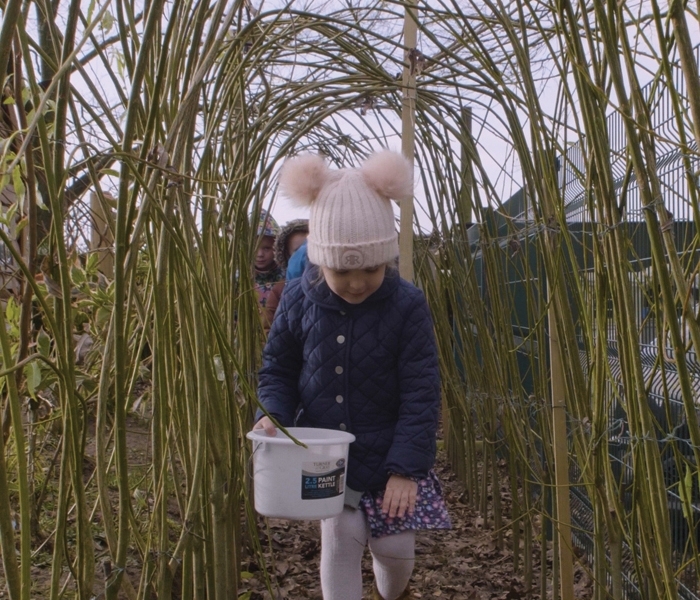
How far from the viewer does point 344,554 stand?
1.74m

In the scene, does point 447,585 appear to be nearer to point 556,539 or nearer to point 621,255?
point 556,539

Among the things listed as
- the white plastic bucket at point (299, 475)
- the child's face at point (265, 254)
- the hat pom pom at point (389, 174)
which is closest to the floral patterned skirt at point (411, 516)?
the white plastic bucket at point (299, 475)

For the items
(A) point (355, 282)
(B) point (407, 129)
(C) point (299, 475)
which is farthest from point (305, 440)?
(B) point (407, 129)

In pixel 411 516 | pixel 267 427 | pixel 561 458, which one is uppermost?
pixel 267 427

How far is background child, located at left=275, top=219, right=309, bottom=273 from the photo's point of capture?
10.6 feet

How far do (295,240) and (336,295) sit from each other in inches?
59.9

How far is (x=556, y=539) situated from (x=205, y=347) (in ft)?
3.81

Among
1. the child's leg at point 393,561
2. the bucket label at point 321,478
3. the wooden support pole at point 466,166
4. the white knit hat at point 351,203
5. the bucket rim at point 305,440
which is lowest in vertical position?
the child's leg at point 393,561

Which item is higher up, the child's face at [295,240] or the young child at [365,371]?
the child's face at [295,240]

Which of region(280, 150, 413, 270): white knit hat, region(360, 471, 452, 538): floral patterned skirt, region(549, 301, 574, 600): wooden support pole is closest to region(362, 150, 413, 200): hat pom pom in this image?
region(280, 150, 413, 270): white knit hat

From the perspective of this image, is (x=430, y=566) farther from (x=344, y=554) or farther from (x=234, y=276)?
(x=234, y=276)

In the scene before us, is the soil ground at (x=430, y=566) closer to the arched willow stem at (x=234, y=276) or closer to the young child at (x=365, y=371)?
the arched willow stem at (x=234, y=276)

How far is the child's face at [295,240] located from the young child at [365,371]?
144cm

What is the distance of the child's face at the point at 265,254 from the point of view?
12.5 feet
